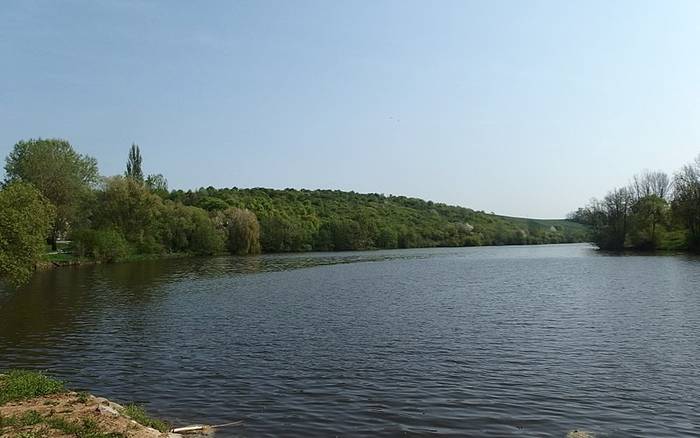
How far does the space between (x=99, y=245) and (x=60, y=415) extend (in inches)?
2970

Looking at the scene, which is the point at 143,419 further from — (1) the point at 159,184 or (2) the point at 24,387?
(1) the point at 159,184

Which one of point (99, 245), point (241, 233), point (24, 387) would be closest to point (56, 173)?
point (99, 245)

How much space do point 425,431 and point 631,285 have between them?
34.1 meters

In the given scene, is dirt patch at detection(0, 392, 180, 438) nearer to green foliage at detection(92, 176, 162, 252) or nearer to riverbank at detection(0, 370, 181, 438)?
riverbank at detection(0, 370, 181, 438)

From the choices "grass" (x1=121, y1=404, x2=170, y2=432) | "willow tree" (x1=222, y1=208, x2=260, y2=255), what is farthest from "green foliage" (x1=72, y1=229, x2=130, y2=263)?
"grass" (x1=121, y1=404, x2=170, y2=432)

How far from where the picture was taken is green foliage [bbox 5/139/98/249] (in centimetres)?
7419

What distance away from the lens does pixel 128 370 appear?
1822cm

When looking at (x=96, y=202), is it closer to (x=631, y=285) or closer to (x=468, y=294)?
(x=468, y=294)

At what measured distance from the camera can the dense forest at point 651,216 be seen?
90.3 m

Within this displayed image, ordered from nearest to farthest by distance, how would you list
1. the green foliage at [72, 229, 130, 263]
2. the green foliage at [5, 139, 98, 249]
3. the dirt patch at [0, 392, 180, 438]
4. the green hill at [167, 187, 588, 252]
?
the dirt patch at [0, 392, 180, 438], the green foliage at [5, 139, 98, 249], the green foliage at [72, 229, 130, 263], the green hill at [167, 187, 588, 252]

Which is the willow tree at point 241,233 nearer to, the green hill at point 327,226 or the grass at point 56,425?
the green hill at point 327,226

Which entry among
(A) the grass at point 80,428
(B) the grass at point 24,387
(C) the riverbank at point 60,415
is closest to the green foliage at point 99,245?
(B) the grass at point 24,387

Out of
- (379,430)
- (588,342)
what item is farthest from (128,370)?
(588,342)

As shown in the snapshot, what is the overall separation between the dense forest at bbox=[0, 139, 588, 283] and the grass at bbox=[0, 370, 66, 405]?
72.0 feet
